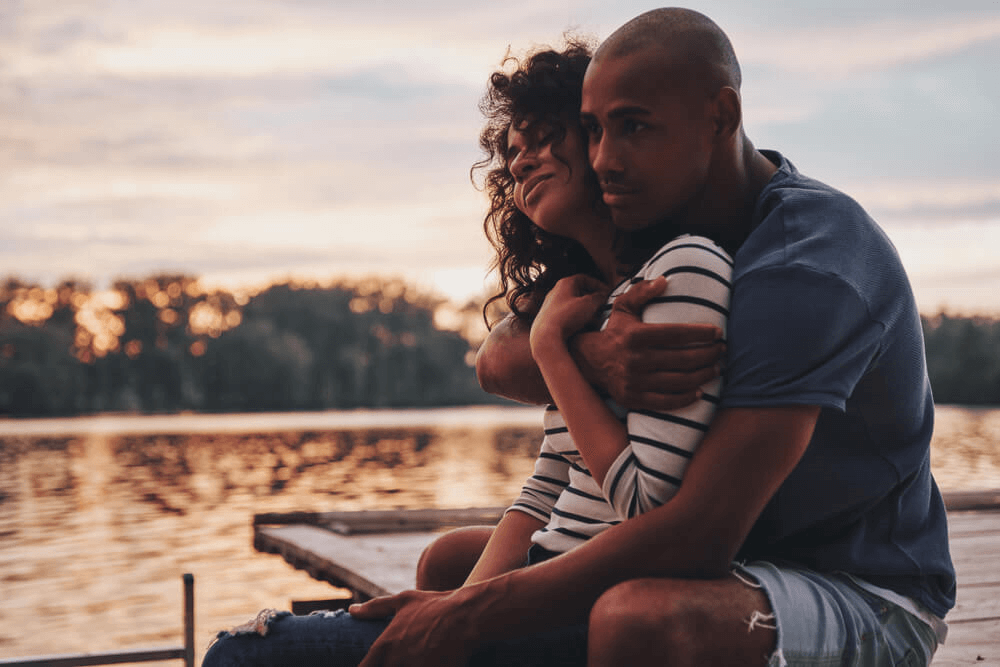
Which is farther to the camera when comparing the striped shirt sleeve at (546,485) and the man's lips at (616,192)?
the striped shirt sleeve at (546,485)

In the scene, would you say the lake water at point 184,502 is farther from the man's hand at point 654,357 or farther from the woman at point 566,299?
the man's hand at point 654,357

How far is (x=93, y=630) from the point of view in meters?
13.1

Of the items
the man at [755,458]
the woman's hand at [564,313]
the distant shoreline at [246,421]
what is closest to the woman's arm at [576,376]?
the woman's hand at [564,313]

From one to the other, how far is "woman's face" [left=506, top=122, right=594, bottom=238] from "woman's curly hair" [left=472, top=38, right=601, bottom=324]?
16 mm

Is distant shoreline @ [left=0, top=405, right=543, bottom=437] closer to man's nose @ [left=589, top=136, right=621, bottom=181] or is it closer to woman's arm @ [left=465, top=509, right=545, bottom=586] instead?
woman's arm @ [left=465, top=509, right=545, bottom=586]

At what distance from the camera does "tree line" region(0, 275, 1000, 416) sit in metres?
81.3

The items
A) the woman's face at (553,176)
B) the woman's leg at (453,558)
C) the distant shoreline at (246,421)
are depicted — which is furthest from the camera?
the distant shoreline at (246,421)

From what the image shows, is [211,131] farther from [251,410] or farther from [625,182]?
[625,182]

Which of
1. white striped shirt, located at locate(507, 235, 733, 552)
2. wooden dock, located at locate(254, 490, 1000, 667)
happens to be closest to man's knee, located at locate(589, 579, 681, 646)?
white striped shirt, located at locate(507, 235, 733, 552)

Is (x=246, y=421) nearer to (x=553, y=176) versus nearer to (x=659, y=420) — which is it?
(x=553, y=176)

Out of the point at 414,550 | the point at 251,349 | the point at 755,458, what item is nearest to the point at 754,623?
the point at 755,458

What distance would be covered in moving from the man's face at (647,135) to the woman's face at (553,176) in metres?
0.32

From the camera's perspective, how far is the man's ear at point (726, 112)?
1637 mm

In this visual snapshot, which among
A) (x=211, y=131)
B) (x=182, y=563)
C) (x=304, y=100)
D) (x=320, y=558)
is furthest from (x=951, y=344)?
(x=320, y=558)
